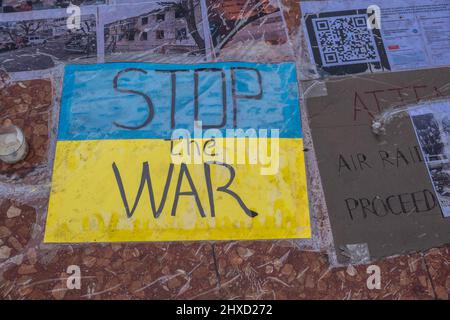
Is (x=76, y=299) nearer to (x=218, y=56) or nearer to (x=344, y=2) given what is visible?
(x=218, y=56)

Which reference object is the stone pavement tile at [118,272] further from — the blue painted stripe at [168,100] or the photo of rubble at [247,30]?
the photo of rubble at [247,30]

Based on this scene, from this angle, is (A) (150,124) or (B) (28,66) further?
(B) (28,66)

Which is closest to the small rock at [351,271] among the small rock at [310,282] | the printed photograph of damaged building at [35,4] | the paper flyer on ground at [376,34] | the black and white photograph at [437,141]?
the small rock at [310,282]

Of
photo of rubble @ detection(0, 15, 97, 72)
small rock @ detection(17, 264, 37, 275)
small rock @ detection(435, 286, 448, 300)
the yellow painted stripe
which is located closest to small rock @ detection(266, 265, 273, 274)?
the yellow painted stripe

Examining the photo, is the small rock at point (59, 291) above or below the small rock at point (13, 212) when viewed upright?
below

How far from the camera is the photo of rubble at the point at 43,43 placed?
7.12ft

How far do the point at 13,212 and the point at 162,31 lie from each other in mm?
1211

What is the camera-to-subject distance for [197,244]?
1.86 metres

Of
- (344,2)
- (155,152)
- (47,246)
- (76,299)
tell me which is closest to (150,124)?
(155,152)

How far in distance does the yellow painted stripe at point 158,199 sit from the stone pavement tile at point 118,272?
5 cm

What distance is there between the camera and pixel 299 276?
1.83m

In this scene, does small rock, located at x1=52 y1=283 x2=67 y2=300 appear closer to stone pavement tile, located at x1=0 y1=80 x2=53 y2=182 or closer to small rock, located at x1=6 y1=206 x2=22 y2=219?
small rock, located at x1=6 y1=206 x2=22 y2=219

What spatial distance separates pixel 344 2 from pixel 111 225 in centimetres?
179

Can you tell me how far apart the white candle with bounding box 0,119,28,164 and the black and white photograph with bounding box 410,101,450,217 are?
195cm
